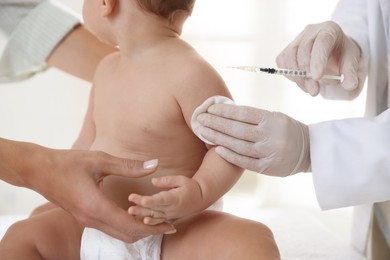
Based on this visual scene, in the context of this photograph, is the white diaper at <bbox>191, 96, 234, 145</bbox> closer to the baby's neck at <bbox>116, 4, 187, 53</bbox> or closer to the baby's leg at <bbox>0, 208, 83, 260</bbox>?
the baby's neck at <bbox>116, 4, 187, 53</bbox>

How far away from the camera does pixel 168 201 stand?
1.06m

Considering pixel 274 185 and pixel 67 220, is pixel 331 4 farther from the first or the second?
pixel 67 220

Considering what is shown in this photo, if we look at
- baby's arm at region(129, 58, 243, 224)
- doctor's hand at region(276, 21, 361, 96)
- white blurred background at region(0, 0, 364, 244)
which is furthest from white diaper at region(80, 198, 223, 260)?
white blurred background at region(0, 0, 364, 244)

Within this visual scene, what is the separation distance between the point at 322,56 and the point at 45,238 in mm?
646

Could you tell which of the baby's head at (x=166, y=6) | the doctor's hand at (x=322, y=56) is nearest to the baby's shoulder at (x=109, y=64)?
the baby's head at (x=166, y=6)

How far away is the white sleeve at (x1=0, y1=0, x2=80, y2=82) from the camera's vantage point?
1776mm

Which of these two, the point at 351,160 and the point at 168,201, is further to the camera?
the point at 351,160

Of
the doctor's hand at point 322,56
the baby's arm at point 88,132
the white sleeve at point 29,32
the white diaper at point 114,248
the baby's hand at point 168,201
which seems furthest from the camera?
the white sleeve at point 29,32

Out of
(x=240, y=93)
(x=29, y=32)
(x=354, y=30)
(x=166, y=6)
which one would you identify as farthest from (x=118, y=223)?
(x=240, y=93)

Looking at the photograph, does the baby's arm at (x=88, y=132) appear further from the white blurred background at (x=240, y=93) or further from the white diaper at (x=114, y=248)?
the white blurred background at (x=240, y=93)

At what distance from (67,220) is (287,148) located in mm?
448

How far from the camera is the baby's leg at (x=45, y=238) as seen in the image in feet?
3.77

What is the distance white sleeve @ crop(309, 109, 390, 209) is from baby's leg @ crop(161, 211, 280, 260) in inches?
6.4

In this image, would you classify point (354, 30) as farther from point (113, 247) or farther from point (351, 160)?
point (113, 247)
